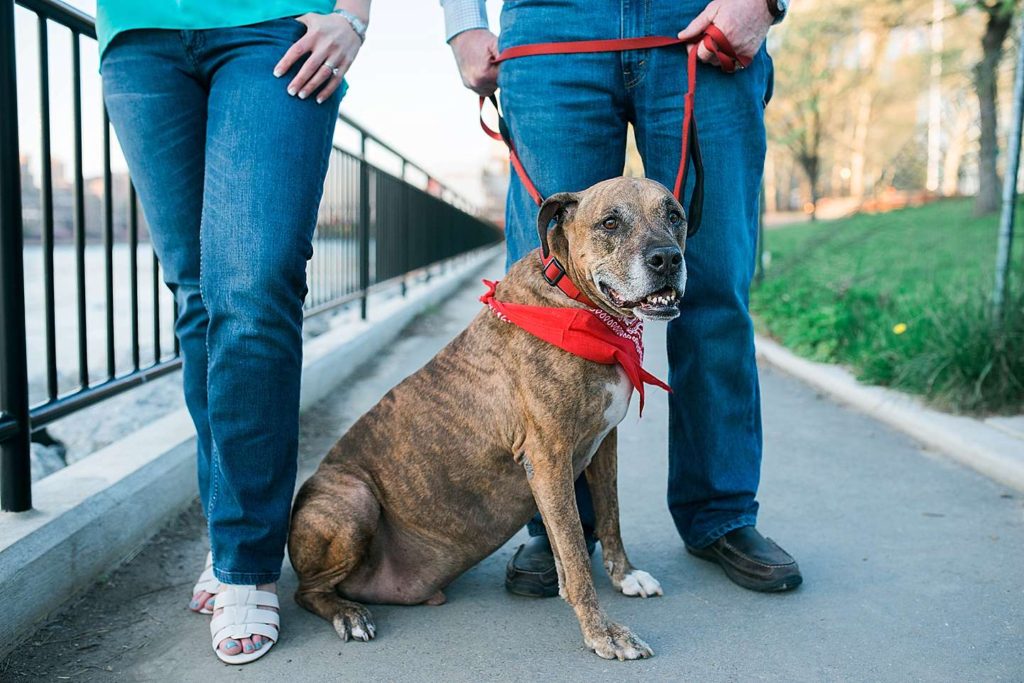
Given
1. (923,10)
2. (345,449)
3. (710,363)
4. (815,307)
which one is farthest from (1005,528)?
(923,10)

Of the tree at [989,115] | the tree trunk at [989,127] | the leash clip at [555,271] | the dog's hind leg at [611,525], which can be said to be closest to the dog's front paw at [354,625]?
the dog's hind leg at [611,525]

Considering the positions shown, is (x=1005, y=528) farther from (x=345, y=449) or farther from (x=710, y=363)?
(x=345, y=449)

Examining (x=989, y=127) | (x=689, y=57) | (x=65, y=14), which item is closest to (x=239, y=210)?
(x=65, y=14)

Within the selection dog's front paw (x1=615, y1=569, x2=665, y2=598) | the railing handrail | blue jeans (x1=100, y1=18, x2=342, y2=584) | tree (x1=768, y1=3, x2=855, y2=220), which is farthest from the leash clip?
tree (x1=768, y1=3, x2=855, y2=220)

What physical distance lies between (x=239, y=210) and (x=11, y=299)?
28.0 inches

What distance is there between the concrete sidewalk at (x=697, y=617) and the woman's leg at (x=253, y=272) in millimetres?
311

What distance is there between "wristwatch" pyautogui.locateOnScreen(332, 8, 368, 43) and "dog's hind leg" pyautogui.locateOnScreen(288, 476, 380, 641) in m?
1.26

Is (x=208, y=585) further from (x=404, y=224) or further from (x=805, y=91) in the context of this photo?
(x=805, y=91)

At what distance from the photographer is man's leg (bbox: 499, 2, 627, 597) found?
100.0 inches

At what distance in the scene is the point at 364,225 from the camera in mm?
7391

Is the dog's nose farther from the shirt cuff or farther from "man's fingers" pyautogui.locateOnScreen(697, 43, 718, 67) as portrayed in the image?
the shirt cuff

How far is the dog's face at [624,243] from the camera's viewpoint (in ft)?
7.16

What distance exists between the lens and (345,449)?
2607 mm

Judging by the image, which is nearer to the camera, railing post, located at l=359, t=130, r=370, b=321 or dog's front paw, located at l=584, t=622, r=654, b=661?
dog's front paw, located at l=584, t=622, r=654, b=661
